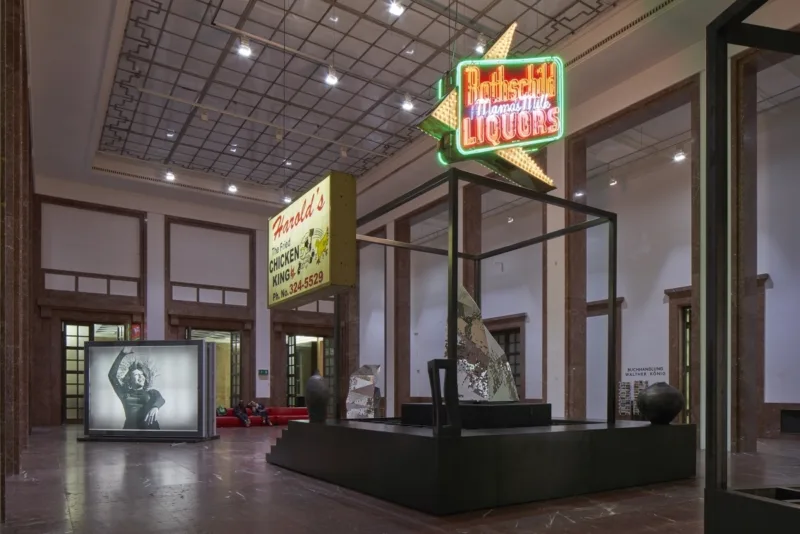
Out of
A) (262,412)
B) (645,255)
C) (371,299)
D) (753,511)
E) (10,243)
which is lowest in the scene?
(262,412)

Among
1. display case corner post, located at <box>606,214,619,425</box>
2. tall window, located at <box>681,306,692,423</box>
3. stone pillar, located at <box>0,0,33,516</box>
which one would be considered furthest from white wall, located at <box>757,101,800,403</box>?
stone pillar, located at <box>0,0,33,516</box>

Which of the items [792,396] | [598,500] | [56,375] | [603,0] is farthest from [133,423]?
[792,396]

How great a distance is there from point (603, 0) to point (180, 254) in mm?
12297

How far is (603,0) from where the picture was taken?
912 cm

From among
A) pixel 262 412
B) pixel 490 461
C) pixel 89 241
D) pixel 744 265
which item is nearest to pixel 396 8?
pixel 744 265

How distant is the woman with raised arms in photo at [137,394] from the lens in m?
9.99

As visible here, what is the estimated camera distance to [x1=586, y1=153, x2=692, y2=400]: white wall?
12969mm

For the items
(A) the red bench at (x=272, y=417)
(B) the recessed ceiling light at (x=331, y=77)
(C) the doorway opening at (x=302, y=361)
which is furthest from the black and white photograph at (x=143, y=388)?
(C) the doorway opening at (x=302, y=361)

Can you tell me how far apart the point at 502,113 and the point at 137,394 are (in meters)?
7.36

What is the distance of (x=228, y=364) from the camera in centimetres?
1817

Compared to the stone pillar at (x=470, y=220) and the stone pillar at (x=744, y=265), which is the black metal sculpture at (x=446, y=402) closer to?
the stone pillar at (x=744, y=265)

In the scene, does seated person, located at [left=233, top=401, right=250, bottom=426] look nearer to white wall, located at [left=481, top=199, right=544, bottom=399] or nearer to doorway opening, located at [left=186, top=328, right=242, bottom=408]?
doorway opening, located at [left=186, top=328, right=242, bottom=408]

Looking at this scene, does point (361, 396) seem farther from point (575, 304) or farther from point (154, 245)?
point (154, 245)

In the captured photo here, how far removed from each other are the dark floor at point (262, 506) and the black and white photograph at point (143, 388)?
2.79 meters
